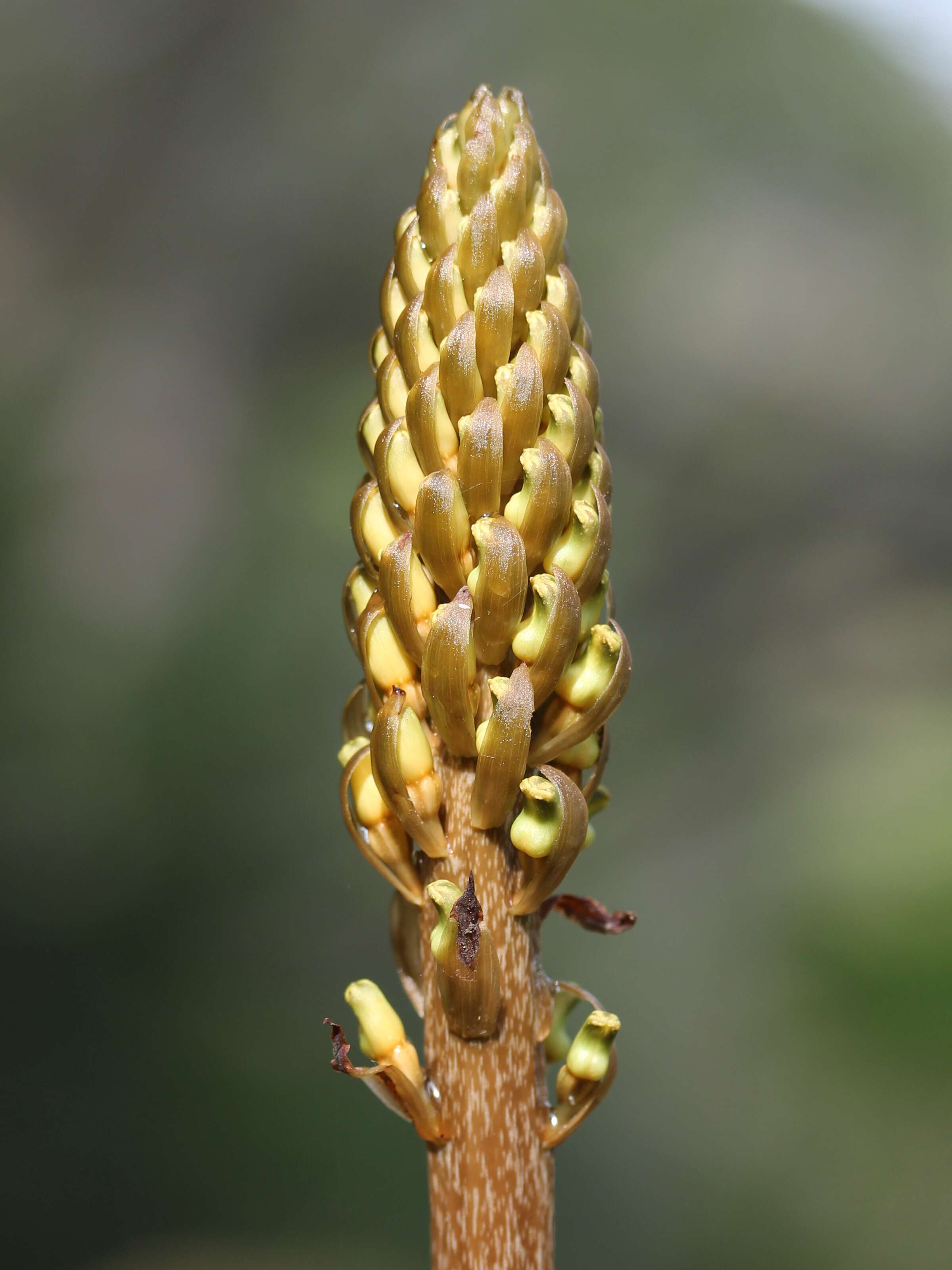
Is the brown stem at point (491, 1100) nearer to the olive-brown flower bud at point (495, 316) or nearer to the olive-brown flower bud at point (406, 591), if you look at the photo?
the olive-brown flower bud at point (406, 591)

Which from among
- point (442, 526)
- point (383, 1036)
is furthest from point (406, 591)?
point (383, 1036)

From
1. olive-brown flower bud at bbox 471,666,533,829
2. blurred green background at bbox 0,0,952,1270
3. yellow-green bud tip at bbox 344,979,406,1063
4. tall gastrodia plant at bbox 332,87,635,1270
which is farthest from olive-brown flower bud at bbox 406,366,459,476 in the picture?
blurred green background at bbox 0,0,952,1270

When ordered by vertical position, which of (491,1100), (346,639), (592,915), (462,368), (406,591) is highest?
(346,639)

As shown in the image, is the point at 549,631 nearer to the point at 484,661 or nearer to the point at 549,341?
the point at 484,661

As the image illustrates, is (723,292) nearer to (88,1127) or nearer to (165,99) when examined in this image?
(165,99)

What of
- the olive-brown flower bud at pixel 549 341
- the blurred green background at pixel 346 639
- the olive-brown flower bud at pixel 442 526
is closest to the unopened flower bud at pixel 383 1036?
the olive-brown flower bud at pixel 442 526

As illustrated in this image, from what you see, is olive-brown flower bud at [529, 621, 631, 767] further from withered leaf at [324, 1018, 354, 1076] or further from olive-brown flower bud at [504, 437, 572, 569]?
withered leaf at [324, 1018, 354, 1076]

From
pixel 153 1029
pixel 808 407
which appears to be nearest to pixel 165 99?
pixel 808 407
